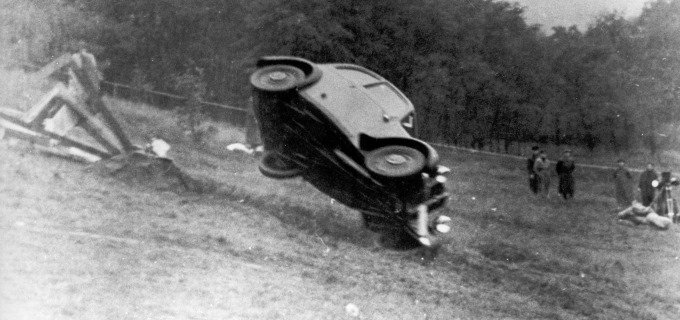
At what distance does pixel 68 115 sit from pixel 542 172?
242 cm

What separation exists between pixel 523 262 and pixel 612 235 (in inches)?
19.1

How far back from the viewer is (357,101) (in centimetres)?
333

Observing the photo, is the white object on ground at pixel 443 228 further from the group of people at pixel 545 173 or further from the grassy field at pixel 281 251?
the group of people at pixel 545 173

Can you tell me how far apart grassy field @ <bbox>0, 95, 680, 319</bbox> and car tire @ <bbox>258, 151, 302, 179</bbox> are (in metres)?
0.05

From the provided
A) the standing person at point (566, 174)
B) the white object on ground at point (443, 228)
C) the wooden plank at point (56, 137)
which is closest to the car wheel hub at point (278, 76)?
the wooden plank at point (56, 137)

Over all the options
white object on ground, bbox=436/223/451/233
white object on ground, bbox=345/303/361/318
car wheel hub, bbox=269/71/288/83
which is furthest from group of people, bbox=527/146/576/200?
car wheel hub, bbox=269/71/288/83

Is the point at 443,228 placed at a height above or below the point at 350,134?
below

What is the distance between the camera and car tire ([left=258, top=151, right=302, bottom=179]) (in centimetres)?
349

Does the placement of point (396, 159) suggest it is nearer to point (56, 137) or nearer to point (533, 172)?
point (533, 172)

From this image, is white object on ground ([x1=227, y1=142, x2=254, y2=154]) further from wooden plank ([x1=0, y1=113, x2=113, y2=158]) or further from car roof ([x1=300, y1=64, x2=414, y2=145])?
wooden plank ([x1=0, y1=113, x2=113, y2=158])

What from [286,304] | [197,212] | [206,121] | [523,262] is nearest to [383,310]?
[286,304]

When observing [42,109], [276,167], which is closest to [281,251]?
[276,167]

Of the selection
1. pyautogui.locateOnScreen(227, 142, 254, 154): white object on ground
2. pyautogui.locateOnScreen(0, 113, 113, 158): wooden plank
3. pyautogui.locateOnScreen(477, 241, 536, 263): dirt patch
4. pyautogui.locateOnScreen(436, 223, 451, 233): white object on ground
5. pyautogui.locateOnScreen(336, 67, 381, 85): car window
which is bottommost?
pyautogui.locateOnScreen(0, 113, 113, 158): wooden plank

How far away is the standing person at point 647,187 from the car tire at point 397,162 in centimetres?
134
